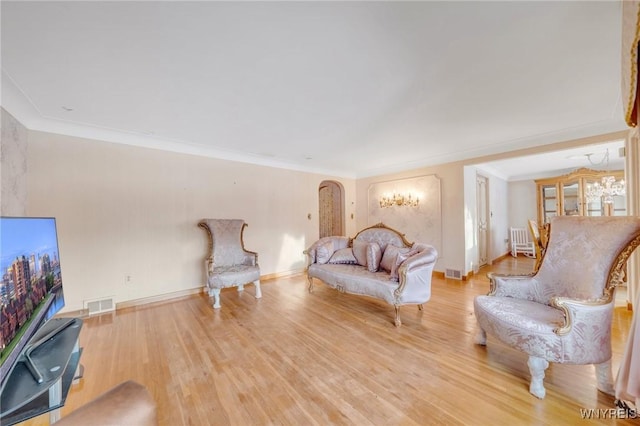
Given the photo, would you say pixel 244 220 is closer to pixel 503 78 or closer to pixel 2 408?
pixel 2 408

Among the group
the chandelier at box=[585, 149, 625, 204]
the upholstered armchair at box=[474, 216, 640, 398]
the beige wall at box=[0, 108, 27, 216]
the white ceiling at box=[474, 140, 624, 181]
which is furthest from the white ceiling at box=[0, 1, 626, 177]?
the chandelier at box=[585, 149, 625, 204]

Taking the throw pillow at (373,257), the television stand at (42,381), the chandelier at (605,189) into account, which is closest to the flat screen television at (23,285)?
the television stand at (42,381)

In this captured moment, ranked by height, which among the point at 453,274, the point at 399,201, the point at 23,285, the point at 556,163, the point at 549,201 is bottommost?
the point at 453,274

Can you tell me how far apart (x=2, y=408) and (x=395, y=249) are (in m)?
3.27

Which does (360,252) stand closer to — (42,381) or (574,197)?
(42,381)

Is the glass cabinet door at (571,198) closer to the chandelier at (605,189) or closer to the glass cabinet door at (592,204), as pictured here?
the glass cabinet door at (592,204)

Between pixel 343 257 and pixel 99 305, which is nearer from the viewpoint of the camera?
pixel 99 305

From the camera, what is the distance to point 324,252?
3904 millimetres

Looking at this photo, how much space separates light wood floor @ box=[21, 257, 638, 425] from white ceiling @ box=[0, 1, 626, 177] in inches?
96.1

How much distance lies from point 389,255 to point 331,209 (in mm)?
3765

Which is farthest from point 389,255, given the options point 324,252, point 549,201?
point 549,201

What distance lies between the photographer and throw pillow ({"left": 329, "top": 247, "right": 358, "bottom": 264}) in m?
3.79

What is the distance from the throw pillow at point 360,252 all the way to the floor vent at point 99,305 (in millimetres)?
3485

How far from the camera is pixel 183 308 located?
3.28 m
